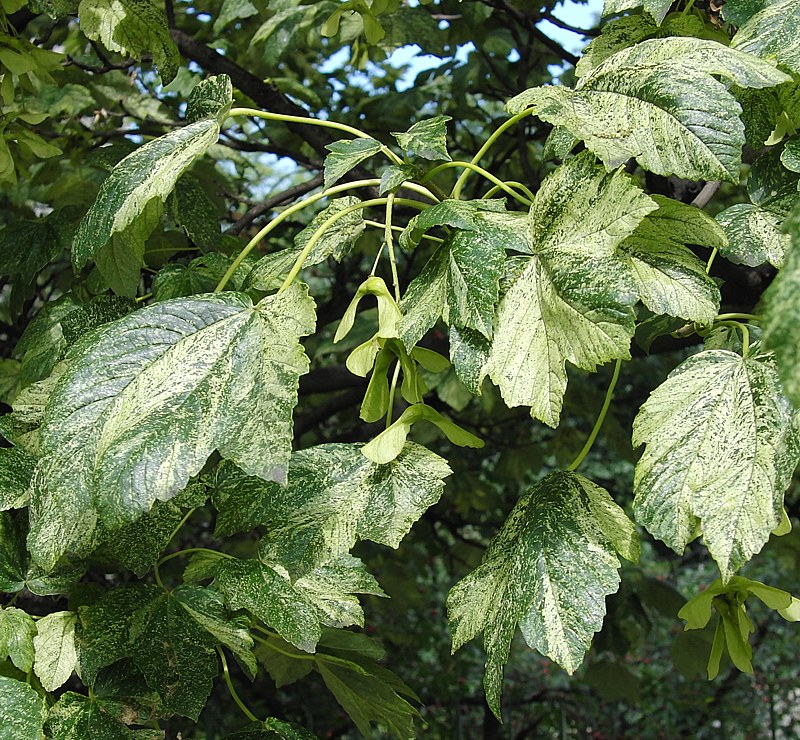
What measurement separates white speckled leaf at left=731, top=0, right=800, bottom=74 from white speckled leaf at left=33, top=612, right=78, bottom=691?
81 centimetres

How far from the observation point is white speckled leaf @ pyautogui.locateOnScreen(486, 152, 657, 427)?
0.67 meters

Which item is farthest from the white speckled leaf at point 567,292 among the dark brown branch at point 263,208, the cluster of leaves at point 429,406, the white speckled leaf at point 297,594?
the dark brown branch at point 263,208

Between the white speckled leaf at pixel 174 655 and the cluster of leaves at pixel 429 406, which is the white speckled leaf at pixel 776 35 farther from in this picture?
the white speckled leaf at pixel 174 655

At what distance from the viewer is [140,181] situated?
2.57ft

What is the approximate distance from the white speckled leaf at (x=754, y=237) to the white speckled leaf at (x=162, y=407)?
1.27 feet

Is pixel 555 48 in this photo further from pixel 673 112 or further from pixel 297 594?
pixel 297 594

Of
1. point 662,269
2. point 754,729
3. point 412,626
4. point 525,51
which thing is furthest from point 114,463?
point 754,729

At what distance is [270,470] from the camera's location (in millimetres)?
646

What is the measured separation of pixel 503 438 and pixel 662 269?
255 cm

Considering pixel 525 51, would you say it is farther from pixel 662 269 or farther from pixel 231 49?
pixel 662 269

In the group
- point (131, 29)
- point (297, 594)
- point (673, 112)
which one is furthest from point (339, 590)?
point (131, 29)

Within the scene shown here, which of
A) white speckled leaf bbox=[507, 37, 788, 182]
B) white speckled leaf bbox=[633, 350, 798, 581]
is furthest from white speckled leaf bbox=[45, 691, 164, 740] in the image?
white speckled leaf bbox=[507, 37, 788, 182]

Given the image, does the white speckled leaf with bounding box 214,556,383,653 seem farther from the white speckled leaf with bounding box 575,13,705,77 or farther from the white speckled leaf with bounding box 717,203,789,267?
the white speckled leaf with bounding box 575,13,705,77

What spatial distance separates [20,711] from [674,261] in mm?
665
